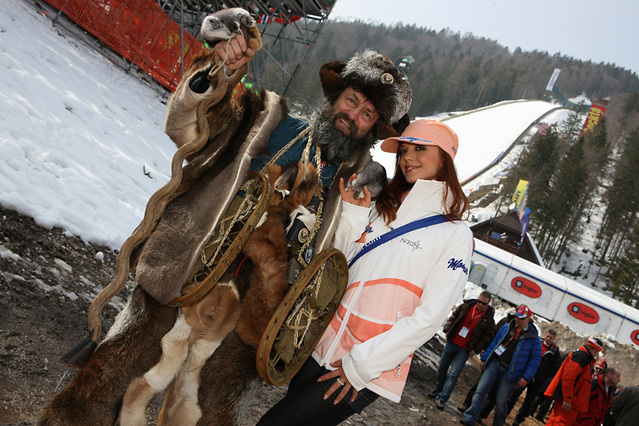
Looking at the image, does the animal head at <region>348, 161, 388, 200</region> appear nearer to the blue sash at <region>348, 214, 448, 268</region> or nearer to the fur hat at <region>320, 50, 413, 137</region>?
the blue sash at <region>348, 214, 448, 268</region>

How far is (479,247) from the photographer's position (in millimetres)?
20750

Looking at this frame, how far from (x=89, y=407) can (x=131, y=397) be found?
0.55 ft

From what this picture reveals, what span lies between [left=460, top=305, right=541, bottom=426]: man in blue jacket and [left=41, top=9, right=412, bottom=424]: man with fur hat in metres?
5.36

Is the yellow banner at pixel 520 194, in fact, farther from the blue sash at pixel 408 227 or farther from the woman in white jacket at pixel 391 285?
the blue sash at pixel 408 227

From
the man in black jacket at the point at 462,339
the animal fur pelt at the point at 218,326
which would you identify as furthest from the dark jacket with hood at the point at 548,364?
the animal fur pelt at the point at 218,326

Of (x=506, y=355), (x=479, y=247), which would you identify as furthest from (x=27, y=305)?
(x=479, y=247)

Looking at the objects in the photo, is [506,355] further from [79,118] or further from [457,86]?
[457,86]

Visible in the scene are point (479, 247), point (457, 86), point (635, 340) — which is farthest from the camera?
point (457, 86)

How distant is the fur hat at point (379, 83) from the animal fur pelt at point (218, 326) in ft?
3.13

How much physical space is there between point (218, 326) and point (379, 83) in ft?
5.36

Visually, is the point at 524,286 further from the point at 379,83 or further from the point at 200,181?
the point at 200,181

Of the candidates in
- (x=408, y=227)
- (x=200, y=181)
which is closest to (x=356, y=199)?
(x=408, y=227)

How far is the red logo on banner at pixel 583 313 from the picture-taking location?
18328mm

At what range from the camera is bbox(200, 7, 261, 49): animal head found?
6.97ft
